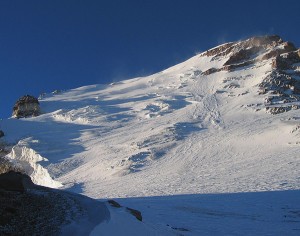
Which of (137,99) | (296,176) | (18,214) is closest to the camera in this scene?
(18,214)

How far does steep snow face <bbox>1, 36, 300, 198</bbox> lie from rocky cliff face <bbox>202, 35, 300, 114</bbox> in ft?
0.76

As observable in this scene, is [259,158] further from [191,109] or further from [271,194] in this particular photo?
[191,109]

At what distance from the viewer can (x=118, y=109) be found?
63469mm

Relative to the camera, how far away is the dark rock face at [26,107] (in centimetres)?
7212

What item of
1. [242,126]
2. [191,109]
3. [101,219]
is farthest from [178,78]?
[101,219]

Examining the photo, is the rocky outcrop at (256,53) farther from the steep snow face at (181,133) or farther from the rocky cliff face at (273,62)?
the steep snow face at (181,133)

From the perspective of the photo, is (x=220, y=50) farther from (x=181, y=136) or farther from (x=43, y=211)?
(x=43, y=211)

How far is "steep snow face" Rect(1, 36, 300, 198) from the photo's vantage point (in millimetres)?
32406

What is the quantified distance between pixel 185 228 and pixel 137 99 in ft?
176

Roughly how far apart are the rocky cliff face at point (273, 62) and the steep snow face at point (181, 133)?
23cm

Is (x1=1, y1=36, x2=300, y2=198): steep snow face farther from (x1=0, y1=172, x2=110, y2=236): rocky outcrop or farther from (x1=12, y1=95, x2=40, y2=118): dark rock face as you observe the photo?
(x1=0, y1=172, x2=110, y2=236): rocky outcrop

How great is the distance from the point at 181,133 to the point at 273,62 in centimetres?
2536

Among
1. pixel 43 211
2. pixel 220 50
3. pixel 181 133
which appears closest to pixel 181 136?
pixel 181 133

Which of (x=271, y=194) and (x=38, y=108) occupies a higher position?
(x=38, y=108)
